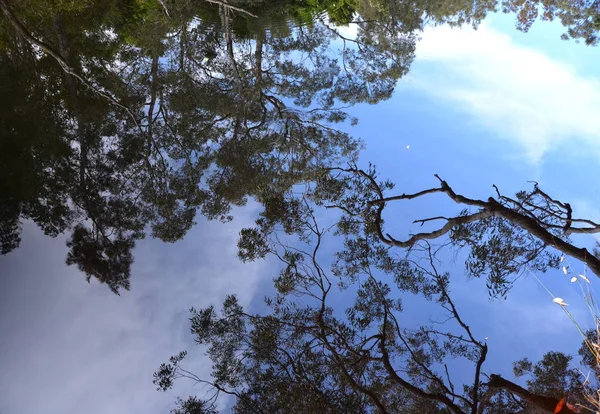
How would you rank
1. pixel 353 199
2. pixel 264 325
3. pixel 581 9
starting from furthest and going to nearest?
pixel 581 9 → pixel 353 199 → pixel 264 325

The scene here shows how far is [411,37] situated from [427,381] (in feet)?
22.4

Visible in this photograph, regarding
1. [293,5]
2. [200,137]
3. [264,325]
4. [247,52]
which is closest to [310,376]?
[264,325]

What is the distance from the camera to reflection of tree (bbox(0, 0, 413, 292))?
18.2ft

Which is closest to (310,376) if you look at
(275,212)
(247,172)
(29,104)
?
(275,212)

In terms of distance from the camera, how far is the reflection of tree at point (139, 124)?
556 cm

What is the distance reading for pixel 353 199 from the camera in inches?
247

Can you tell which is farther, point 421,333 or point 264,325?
point 421,333

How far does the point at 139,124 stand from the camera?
6273 millimetres

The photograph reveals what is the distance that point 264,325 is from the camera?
5.52 metres

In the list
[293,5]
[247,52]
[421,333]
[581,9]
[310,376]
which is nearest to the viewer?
[310,376]

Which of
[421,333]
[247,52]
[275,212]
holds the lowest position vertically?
[421,333]

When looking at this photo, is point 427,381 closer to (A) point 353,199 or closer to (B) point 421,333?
(B) point 421,333

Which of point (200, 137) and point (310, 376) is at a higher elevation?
point (200, 137)

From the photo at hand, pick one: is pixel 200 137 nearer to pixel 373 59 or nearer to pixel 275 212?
pixel 275 212
